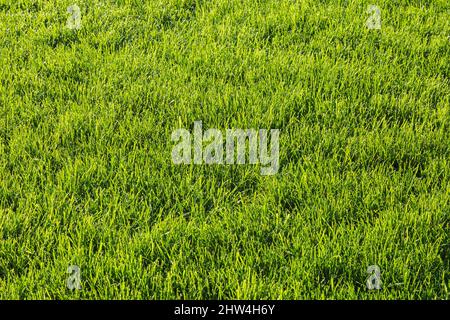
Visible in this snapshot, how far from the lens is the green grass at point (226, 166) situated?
2441mm

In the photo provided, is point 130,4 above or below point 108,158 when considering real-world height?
above

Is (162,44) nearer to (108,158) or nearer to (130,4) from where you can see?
(130,4)

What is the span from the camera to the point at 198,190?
2859 mm

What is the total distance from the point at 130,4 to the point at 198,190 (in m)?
2.27

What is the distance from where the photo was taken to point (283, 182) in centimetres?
286

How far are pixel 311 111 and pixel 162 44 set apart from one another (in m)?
1.22

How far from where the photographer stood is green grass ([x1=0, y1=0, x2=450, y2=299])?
8.01ft

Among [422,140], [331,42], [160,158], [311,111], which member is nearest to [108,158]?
[160,158]

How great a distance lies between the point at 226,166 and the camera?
9.90 feet

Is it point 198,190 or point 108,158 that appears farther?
point 108,158

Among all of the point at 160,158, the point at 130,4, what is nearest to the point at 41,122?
the point at 160,158
